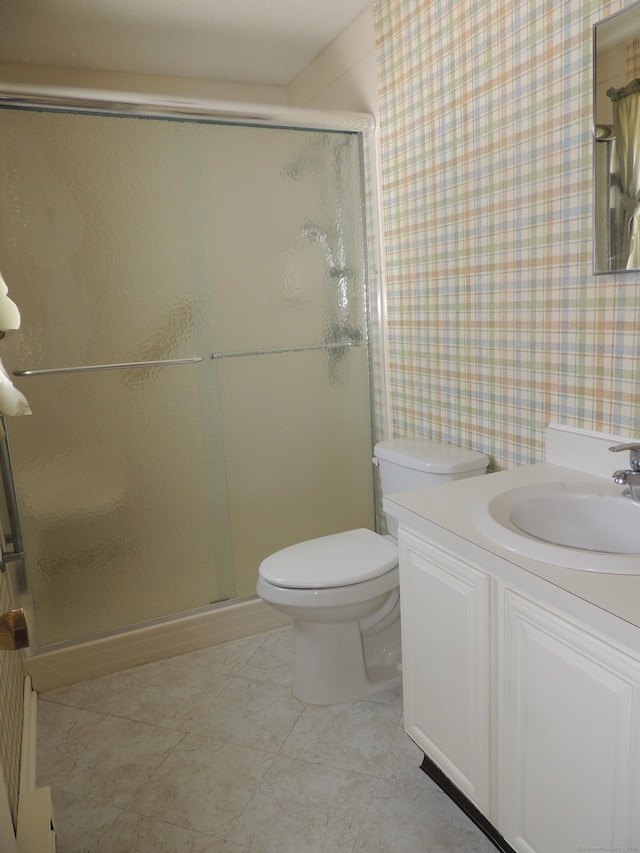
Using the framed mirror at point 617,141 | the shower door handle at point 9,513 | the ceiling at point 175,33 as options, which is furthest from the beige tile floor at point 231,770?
the ceiling at point 175,33

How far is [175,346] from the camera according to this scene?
2.30 meters

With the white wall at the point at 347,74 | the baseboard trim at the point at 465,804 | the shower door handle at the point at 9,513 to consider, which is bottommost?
the baseboard trim at the point at 465,804

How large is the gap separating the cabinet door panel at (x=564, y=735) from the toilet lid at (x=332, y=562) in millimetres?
723

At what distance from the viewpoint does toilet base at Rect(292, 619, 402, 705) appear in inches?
79.6

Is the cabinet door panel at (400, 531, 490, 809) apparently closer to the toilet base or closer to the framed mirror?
the toilet base

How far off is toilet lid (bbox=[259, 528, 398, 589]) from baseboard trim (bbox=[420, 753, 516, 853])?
1.72 feet

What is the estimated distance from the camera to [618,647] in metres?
0.98

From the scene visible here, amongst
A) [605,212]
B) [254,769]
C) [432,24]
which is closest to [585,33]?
[605,212]

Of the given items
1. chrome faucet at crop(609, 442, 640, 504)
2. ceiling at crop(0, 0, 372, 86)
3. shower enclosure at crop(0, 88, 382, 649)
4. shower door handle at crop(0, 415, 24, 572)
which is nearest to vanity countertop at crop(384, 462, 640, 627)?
chrome faucet at crop(609, 442, 640, 504)

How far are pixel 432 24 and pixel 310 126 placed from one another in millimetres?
563

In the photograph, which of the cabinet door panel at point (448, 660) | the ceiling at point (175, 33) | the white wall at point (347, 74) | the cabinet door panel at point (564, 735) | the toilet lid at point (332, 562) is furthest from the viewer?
the white wall at point (347, 74)

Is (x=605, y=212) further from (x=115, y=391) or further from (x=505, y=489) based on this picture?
(x=115, y=391)

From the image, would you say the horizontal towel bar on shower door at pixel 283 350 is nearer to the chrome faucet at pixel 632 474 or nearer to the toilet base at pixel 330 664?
the toilet base at pixel 330 664

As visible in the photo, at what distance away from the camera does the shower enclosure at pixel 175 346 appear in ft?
6.86
